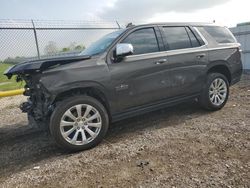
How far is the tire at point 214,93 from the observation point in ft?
18.4

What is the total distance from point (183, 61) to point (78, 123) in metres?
2.30

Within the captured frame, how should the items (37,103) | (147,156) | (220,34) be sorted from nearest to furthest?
(147,156)
(37,103)
(220,34)

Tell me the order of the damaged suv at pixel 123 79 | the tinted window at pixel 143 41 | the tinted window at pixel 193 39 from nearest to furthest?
the damaged suv at pixel 123 79 → the tinted window at pixel 143 41 → the tinted window at pixel 193 39

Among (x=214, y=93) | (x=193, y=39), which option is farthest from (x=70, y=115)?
(x=214, y=93)

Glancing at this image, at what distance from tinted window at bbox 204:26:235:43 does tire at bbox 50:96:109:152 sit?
116 inches

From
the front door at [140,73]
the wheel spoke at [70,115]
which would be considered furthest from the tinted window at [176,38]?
the wheel spoke at [70,115]

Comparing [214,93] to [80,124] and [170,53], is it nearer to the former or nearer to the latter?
[170,53]

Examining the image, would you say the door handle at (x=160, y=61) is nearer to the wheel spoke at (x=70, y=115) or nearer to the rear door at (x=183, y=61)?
the rear door at (x=183, y=61)

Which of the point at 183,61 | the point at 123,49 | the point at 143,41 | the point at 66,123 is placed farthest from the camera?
the point at 183,61

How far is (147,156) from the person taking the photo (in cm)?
386

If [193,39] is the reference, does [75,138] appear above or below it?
below

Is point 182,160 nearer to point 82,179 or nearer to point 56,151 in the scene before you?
point 82,179

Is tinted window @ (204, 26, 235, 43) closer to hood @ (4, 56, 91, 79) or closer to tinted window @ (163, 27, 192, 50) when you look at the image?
tinted window @ (163, 27, 192, 50)

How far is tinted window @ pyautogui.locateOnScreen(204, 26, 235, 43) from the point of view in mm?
5754
